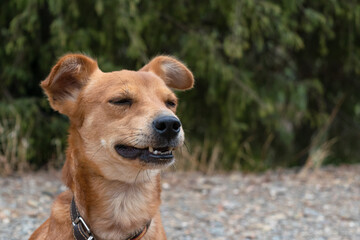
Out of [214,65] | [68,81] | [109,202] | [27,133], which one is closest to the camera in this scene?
[109,202]

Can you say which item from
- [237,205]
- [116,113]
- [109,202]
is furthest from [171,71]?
[237,205]

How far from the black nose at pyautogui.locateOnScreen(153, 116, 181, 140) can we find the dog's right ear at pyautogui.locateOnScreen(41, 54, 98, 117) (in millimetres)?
754

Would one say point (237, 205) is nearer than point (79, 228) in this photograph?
No

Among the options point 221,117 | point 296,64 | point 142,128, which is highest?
point 142,128

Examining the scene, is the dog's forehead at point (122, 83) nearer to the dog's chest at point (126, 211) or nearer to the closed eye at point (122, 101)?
the closed eye at point (122, 101)

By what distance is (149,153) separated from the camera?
3148 mm

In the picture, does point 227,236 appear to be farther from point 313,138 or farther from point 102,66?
point 313,138

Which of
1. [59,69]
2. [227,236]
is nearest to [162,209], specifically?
[227,236]

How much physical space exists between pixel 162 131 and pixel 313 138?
7.24 metres

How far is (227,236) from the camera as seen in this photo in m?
5.28

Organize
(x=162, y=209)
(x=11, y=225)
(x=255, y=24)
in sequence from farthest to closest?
1. (x=255, y=24)
2. (x=162, y=209)
3. (x=11, y=225)

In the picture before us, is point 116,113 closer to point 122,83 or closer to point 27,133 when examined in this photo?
point 122,83

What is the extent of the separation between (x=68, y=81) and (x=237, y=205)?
11.3 feet

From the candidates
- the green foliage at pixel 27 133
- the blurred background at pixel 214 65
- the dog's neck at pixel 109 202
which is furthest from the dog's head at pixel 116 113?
the green foliage at pixel 27 133
